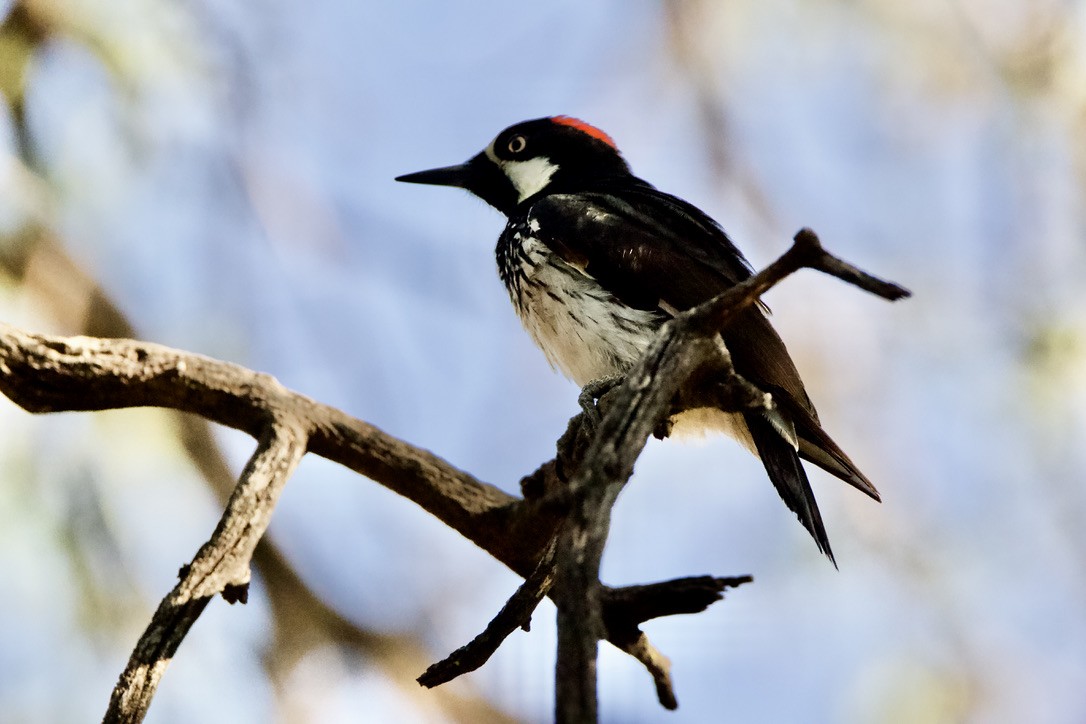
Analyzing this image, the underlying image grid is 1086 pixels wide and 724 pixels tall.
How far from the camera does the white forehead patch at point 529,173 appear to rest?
14.0ft

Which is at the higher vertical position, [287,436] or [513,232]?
[513,232]

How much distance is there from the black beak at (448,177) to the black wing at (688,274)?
0.72 m

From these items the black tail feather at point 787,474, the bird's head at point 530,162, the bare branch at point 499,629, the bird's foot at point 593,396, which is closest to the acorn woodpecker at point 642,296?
the black tail feather at point 787,474

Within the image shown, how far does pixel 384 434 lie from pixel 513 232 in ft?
3.65

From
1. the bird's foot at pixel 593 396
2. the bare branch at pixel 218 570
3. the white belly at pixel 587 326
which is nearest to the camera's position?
the bare branch at pixel 218 570

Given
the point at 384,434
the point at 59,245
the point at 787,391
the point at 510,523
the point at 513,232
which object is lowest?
the point at 510,523

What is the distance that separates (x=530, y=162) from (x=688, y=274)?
1.34 meters

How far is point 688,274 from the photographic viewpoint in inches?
125

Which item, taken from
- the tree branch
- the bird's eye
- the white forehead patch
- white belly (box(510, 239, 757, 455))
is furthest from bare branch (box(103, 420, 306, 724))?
the bird's eye

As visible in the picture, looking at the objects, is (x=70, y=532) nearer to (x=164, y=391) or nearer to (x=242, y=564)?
(x=164, y=391)

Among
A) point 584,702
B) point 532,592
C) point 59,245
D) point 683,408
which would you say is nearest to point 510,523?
point 532,592

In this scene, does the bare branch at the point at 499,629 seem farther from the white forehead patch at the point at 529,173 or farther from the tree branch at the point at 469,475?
→ the white forehead patch at the point at 529,173

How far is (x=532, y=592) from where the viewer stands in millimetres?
2242

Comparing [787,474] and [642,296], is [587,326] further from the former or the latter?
[787,474]
